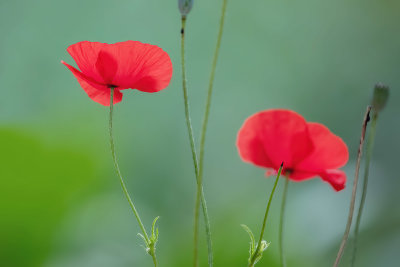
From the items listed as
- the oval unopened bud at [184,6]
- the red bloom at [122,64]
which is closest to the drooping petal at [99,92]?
the red bloom at [122,64]

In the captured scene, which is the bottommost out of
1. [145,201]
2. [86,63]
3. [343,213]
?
[145,201]

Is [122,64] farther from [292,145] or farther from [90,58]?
[292,145]

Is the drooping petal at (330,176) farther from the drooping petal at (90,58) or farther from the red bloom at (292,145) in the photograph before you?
the drooping petal at (90,58)

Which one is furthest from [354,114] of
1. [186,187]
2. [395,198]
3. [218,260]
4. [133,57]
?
[133,57]

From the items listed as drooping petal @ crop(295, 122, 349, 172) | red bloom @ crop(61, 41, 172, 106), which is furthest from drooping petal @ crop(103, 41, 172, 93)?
drooping petal @ crop(295, 122, 349, 172)

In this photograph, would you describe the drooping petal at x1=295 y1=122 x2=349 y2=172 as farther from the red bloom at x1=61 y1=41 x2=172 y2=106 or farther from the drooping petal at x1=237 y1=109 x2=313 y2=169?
the red bloom at x1=61 y1=41 x2=172 y2=106

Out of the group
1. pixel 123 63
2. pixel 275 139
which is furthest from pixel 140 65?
pixel 275 139

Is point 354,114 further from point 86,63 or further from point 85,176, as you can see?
point 86,63

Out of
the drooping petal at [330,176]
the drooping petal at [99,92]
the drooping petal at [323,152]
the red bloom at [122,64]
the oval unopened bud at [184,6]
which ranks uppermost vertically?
the oval unopened bud at [184,6]
